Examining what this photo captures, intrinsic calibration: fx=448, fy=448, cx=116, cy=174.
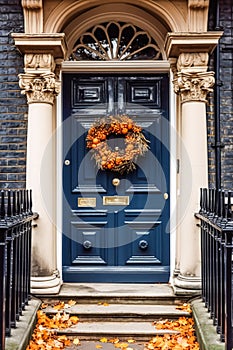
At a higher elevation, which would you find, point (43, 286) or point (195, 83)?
point (195, 83)

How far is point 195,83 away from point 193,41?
47 cm

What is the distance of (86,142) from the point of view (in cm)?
556

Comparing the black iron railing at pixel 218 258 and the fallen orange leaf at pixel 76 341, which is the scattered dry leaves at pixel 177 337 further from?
the fallen orange leaf at pixel 76 341

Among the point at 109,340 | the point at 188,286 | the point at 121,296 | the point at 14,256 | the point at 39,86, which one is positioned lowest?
the point at 109,340

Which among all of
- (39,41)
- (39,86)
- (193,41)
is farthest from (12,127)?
(193,41)

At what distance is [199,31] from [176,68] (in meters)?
0.51

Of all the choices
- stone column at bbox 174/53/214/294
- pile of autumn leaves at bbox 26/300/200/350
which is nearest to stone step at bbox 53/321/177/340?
pile of autumn leaves at bbox 26/300/200/350

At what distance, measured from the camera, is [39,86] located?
202 inches

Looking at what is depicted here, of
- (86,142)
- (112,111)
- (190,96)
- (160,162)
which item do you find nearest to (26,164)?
(86,142)

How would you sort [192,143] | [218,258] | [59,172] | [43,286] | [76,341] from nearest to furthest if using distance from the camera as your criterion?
[218,258]
[76,341]
[43,286]
[192,143]
[59,172]

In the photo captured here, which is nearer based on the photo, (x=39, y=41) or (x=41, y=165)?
(x=39, y=41)

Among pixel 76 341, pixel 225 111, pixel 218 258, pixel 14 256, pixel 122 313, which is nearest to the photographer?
pixel 218 258

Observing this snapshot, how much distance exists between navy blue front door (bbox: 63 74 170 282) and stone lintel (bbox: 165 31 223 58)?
2.13 ft

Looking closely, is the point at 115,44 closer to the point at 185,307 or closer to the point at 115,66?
the point at 115,66
